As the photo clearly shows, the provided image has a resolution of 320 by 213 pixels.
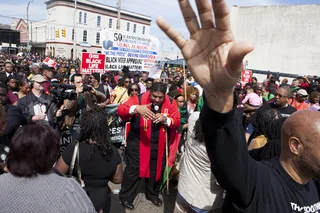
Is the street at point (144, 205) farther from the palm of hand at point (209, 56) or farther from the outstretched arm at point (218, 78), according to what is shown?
the palm of hand at point (209, 56)

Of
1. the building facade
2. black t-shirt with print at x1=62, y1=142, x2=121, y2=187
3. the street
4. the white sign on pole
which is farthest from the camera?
the building facade

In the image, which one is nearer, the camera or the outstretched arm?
the outstretched arm

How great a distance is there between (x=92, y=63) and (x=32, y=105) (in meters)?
3.37

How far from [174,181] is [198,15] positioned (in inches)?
150

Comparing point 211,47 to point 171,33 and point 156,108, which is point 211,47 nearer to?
point 171,33

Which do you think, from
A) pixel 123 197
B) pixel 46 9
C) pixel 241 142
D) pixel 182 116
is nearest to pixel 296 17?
pixel 182 116

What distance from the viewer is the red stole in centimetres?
356

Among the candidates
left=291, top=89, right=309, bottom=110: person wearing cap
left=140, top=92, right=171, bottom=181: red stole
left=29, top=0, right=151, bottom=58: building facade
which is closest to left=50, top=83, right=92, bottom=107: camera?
left=140, top=92, right=171, bottom=181: red stole

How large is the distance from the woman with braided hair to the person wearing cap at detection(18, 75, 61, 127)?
1.41 m

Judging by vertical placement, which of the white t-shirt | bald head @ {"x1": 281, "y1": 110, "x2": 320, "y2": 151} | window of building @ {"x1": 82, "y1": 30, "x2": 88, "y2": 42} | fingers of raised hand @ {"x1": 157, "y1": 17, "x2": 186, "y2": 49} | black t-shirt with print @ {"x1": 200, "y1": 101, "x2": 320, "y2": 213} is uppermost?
window of building @ {"x1": 82, "y1": 30, "x2": 88, "y2": 42}

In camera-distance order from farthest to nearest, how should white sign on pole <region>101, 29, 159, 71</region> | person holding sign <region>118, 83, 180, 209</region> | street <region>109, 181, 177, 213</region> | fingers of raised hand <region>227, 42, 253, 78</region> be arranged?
white sign on pole <region>101, 29, 159, 71</region>, street <region>109, 181, 177, 213</region>, person holding sign <region>118, 83, 180, 209</region>, fingers of raised hand <region>227, 42, 253, 78</region>

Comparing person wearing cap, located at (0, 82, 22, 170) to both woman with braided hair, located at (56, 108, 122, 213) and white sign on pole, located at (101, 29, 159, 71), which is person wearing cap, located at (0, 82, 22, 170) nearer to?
woman with braided hair, located at (56, 108, 122, 213)

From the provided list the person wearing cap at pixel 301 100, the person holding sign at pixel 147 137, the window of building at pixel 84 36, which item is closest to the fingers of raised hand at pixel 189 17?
the person holding sign at pixel 147 137

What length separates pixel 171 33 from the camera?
1.05 metres
